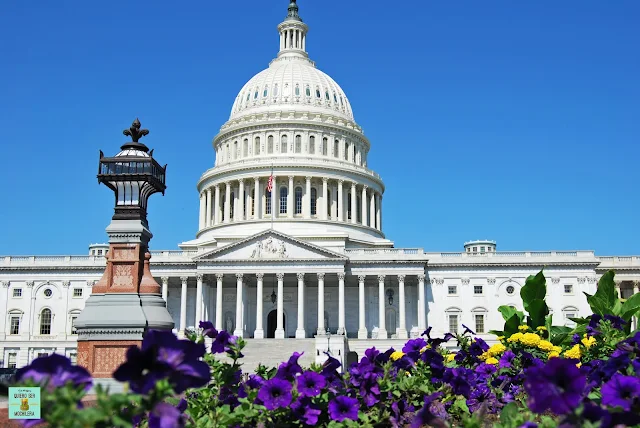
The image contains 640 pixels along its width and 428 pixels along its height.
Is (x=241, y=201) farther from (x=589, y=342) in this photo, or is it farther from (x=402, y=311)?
(x=589, y=342)

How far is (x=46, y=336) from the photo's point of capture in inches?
3401

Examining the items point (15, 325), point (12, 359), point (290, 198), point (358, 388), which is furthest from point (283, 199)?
point (358, 388)

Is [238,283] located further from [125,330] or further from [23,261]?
[125,330]

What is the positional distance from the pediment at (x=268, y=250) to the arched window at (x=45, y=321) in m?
20.8

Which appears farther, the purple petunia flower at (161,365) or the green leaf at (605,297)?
the green leaf at (605,297)

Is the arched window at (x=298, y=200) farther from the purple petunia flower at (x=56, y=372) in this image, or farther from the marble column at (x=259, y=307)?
the purple petunia flower at (x=56, y=372)

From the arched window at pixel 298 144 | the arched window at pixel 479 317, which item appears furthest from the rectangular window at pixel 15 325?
the arched window at pixel 479 317

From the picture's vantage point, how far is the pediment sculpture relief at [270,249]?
8238 cm

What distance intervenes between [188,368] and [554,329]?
23.6 m

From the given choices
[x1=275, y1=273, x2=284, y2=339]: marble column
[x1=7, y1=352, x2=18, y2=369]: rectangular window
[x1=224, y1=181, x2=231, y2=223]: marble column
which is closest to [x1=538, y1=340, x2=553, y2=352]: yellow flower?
[x1=275, y1=273, x2=284, y2=339]: marble column

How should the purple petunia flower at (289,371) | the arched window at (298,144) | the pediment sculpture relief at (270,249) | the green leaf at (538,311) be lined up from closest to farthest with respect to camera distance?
the purple petunia flower at (289,371) → the green leaf at (538,311) → the pediment sculpture relief at (270,249) → the arched window at (298,144)

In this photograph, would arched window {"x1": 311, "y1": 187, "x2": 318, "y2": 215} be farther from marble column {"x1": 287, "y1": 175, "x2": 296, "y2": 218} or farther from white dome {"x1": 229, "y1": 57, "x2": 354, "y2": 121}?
white dome {"x1": 229, "y1": 57, "x2": 354, "y2": 121}

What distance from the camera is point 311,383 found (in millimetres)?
8500

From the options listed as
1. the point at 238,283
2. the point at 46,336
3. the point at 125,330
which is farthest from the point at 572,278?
the point at 125,330
